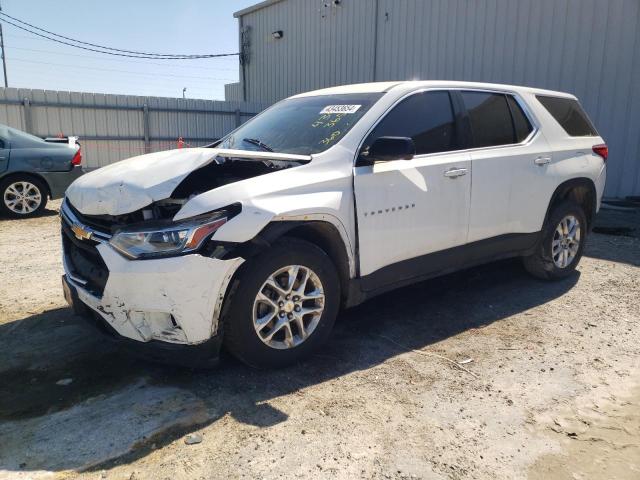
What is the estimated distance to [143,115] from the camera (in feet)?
54.0

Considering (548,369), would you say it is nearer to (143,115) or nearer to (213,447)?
(213,447)

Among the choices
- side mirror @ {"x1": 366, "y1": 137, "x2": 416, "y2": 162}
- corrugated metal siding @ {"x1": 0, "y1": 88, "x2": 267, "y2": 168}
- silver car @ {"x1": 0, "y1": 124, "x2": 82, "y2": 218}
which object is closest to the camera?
side mirror @ {"x1": 366, "y1": 137, "x2": 416, "y2": 162}

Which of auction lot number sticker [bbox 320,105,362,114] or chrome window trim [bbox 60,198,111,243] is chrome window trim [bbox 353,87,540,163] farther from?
chrome window trim [bbox 60,198,111,243]

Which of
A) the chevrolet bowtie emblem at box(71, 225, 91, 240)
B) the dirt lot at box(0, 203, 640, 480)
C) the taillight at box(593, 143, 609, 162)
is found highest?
the taillight at box(593, 143, 609, 162)

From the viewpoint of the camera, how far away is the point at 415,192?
3641 millimetres

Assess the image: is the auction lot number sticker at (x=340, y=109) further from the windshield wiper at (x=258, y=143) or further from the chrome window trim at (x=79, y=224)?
the chrome window trim at (x=79, y=224)

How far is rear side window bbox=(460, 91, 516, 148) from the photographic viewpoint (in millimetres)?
4199

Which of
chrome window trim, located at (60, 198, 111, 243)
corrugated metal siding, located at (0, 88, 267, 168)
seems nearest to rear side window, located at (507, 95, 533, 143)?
chrome window trim, located at (60, 198, 111, 243)

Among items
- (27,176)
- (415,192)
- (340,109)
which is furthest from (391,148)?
(27,176)

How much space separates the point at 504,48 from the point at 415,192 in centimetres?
979

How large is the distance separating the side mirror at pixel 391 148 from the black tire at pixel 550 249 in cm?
215

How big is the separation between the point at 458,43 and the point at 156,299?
39.4ft

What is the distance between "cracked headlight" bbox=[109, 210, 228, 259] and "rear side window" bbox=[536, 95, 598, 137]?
11.6ft

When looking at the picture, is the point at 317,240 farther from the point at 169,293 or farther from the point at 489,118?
the point at 489,118
